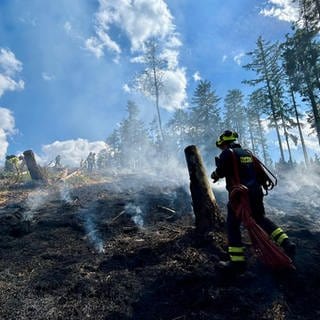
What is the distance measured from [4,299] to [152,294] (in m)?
2.09

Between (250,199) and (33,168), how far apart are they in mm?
13557

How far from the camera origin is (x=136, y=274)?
5129mm

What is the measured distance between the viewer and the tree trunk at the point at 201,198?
6594 mm

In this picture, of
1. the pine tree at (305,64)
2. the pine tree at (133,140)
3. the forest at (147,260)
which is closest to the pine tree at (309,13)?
the pine tree at (305,64)

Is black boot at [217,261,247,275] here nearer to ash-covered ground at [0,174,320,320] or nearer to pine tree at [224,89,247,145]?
ash-covered ground at [0,174,320,320]

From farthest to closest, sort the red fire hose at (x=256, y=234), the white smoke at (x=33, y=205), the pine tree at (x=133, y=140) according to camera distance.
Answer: the pine tree at (x=133, y=140), the white smoke at (x=33, y=205), the red fire hose at (x=256, y=234)

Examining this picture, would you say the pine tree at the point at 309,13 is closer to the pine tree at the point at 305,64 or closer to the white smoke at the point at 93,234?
the pine tree at the point at 305,64

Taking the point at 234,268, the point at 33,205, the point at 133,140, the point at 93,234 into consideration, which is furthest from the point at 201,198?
the point at 133,140

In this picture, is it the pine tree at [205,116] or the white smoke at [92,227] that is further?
the pine tree at [205,116]

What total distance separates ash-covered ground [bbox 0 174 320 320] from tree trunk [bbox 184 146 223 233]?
1.01 ft

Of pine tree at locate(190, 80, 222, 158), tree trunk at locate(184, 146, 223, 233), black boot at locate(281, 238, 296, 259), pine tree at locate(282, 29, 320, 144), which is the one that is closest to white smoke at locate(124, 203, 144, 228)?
tree trunk at locate(184, 146, 223, 233)

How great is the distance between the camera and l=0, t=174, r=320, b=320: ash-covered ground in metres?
4.04

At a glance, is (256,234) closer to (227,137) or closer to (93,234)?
(227,137)

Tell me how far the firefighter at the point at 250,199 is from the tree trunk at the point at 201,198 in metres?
1.37
